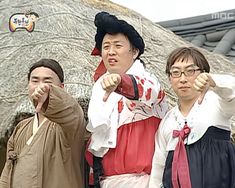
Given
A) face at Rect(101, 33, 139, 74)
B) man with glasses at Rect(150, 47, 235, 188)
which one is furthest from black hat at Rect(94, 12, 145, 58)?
man with glasses at Rect(150, 47, 235, 188)

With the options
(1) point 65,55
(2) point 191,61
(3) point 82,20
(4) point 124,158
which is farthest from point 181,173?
(3) point 82,20

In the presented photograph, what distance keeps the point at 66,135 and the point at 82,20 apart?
1.89 meters

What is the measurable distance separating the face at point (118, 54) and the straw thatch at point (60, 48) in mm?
578

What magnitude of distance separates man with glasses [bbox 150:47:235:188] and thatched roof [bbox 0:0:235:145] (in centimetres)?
82

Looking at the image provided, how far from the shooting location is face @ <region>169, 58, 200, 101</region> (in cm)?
246

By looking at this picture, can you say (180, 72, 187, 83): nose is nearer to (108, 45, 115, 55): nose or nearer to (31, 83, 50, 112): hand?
(108, 45, 115, 55): nose

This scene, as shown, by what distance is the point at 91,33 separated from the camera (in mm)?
4156

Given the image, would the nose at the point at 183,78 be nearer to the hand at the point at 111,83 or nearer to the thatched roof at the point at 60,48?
the hand at the point at 111,83

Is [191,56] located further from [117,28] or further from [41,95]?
[41,95]

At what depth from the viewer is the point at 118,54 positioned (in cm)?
264

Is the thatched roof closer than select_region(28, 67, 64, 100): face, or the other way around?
select_region(28, 67, 64, 100): face

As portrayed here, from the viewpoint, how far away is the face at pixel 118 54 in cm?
263

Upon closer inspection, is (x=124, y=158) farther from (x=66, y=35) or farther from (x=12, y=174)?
(x=66, y=35)

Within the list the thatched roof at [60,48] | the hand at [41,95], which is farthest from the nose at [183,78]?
the thatched roof at [60,48]
